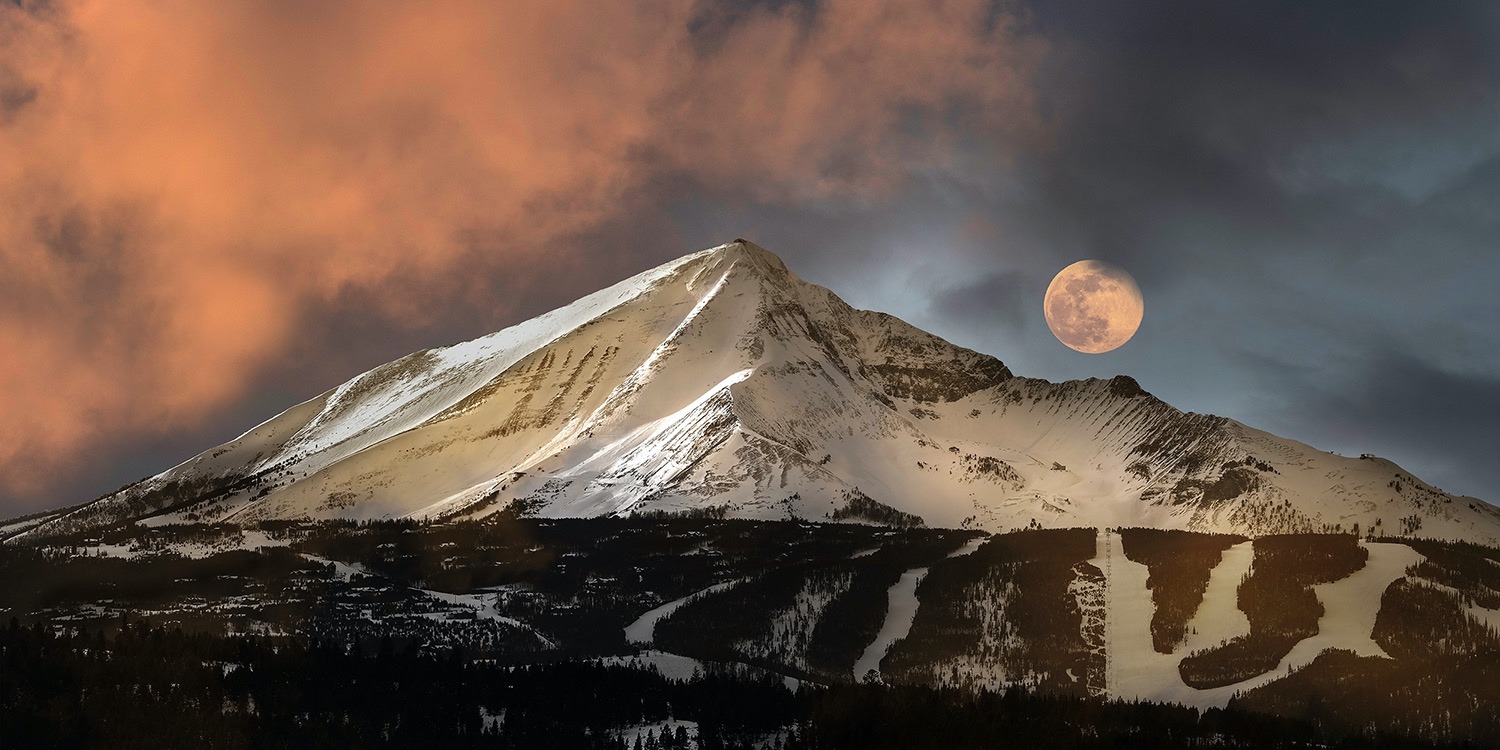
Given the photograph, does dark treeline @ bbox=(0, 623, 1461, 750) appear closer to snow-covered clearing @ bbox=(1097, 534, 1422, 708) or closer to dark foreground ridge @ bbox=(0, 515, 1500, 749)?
dark foreground ridge @ bbox=(0, 515, 1500, 749)

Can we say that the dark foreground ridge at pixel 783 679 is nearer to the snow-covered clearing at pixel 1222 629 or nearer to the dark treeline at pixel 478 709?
the dark treeline at pixel 478 709

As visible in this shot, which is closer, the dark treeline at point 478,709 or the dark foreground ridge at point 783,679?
the dark treeline at point 478,709

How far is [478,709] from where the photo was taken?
5679 inches

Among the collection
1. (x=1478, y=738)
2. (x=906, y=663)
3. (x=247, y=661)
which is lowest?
(x=1478, y=738)

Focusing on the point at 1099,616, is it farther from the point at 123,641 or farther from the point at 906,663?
the point at 123,641

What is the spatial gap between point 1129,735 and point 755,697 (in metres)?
37.0

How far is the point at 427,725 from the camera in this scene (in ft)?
457

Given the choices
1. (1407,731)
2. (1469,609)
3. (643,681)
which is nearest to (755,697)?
(643,681)

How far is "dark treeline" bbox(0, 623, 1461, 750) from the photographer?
134m

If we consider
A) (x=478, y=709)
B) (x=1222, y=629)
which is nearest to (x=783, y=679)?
(x=478, y=709)

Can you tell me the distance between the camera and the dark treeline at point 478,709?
134 m

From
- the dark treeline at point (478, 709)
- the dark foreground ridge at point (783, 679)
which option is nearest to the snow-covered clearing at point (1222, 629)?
the dark foreground ridge at point (783, 679)

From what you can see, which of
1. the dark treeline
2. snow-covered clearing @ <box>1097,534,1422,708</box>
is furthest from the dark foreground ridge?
snow-covered clearing @ <box>1097,534,1422,708</box>

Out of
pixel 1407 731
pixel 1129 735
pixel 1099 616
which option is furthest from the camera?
pixel 1099 616
